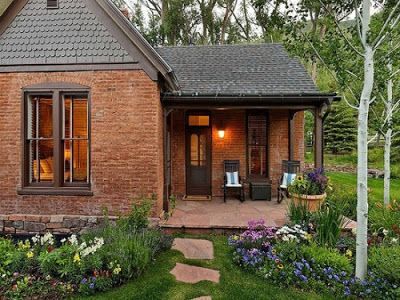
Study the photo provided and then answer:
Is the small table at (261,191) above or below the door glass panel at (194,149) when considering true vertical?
below

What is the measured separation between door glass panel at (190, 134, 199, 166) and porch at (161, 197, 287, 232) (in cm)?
134

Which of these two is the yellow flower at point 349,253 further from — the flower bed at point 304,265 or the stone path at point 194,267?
the stone path at point 194,267

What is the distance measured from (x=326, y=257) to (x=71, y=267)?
12.3ft

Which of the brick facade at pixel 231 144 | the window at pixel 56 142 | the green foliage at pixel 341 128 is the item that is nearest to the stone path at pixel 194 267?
the window at pixel 56 142


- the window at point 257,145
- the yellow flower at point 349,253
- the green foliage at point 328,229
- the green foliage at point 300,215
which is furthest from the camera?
the window at point 257,145

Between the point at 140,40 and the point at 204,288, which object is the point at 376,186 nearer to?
the point at 204,288

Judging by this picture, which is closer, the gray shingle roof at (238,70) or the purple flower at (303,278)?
the purple flower at (303,278)

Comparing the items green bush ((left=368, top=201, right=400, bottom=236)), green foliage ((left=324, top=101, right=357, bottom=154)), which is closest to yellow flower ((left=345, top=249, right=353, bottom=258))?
green bush ((left=368, top=201, right=400, bottom=236))

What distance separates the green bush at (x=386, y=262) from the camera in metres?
3.66

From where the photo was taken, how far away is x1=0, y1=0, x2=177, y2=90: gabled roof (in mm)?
5707

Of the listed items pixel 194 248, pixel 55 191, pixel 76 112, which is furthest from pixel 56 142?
pixel 194 248

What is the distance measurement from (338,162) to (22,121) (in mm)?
17568

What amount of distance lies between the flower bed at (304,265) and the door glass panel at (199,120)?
4.33 m

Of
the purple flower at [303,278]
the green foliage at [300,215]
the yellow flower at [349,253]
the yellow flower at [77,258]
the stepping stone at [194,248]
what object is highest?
the green foliage at [300,215]
